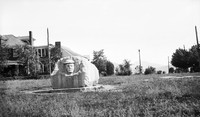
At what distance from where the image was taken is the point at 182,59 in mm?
45906

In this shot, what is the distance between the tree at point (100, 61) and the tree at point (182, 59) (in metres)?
17.4

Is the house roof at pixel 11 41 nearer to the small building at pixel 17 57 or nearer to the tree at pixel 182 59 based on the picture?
the small building at pixel 17 57

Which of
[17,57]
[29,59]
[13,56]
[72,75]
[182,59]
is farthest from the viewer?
[182,59]

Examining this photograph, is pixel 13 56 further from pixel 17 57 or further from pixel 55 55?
pixel 55 55

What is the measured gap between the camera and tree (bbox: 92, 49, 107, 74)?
43.4 metres

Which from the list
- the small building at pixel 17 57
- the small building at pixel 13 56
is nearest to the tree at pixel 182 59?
the small building at pixel 17 57

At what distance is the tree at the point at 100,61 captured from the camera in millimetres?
43384

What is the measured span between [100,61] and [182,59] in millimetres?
18678

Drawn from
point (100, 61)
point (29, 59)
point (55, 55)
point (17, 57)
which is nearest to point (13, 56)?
point (17, 57)

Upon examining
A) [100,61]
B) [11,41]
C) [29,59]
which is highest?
[11,41]

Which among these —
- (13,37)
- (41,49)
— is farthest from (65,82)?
(13,37)

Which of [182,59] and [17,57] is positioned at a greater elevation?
[17,57]

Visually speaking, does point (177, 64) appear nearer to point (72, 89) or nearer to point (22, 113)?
point (72, 89)

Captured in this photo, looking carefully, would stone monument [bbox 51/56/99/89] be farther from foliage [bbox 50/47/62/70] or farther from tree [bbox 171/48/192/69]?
tree [bbox 171/48/192/69]
